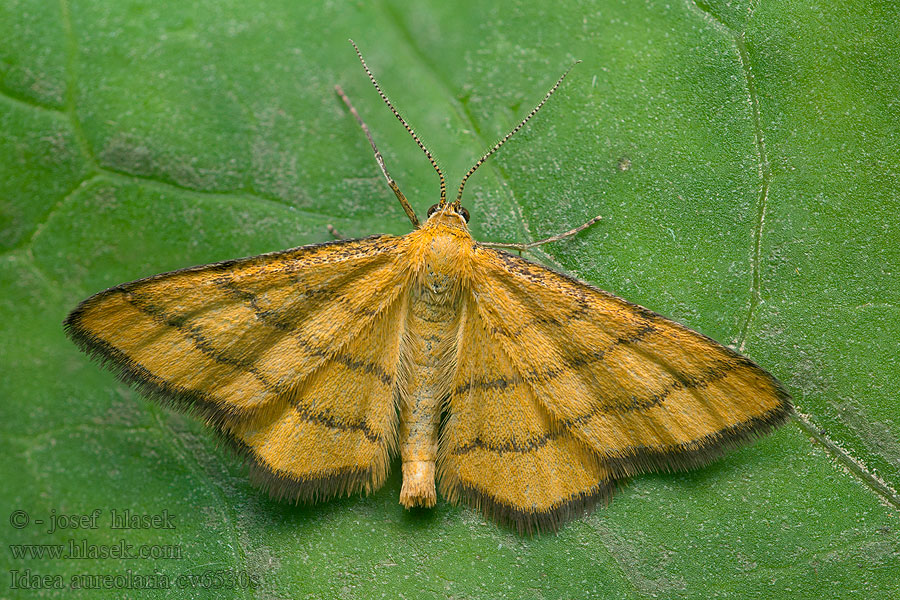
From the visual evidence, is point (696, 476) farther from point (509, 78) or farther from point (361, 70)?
point (361, 70)

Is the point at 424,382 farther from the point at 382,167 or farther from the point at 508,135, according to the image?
the point at 508,135

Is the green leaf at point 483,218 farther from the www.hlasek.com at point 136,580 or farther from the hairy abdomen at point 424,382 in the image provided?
the hairy abdomen at point 424,382

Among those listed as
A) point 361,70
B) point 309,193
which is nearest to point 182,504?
point 309,193

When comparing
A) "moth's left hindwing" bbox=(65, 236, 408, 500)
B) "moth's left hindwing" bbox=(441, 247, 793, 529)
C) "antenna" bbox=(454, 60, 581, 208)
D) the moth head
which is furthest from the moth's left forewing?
"moth's left hindwing" bbox=(65, 236, 408, 500)

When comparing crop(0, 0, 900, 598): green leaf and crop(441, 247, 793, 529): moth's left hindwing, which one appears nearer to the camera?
crop(441, 247, 793, 529): moth's left hindwing

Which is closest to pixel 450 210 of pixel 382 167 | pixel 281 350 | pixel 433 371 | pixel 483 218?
pixel 483 218

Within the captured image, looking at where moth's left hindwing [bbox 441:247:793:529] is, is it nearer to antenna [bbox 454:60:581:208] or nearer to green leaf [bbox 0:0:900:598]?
green leaf [bbox 0:0:900:598]

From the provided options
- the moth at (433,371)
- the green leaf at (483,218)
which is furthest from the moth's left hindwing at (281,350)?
the green leaf at (483,218)
